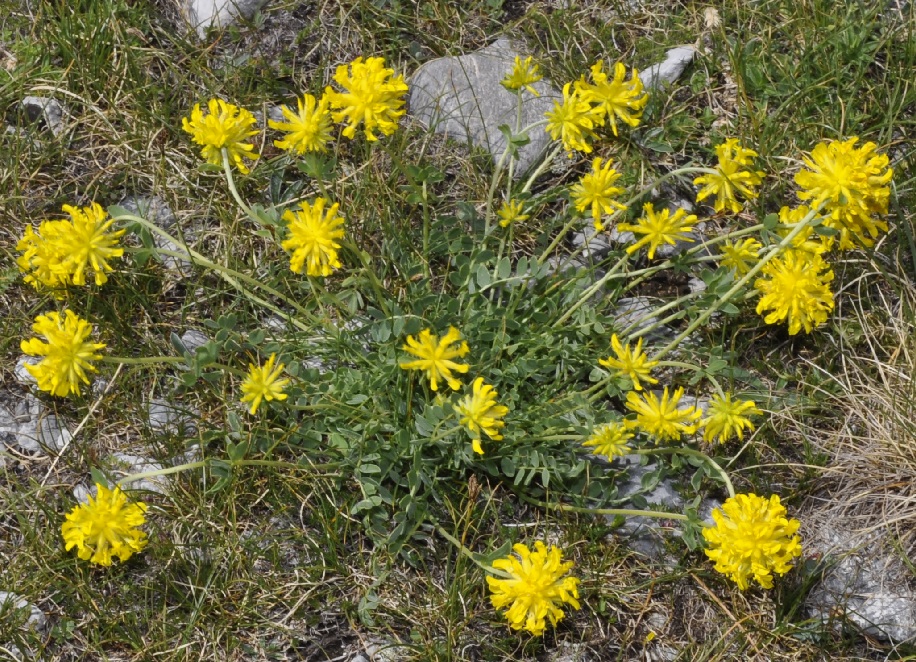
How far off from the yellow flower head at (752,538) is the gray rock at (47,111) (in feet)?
9.08

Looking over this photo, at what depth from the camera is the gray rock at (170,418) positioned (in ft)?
10.2

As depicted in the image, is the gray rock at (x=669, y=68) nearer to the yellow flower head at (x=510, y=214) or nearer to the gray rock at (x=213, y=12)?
the yellow flower head at (x=510, y=214)

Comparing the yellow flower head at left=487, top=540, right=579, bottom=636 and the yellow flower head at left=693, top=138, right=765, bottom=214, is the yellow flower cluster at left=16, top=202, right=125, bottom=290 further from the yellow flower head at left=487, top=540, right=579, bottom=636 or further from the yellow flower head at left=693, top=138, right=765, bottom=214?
the yellow flower head at left=693, top=138, right=765, bottom=214

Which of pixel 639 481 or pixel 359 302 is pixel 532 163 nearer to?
pixel 359 302

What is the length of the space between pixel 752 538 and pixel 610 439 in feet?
1.55

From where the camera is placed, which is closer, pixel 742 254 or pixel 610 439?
pixel 610 439

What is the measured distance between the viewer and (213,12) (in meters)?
3.77

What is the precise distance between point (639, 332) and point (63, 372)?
1722 millimetres

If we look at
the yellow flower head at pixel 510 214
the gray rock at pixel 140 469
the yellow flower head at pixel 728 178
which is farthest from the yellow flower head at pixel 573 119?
the gray rock at pixel 140 469

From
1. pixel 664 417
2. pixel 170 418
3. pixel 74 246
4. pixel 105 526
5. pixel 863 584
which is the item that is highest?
pixel 74 246

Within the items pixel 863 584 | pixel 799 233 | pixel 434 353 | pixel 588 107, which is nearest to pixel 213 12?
pixel 588 107

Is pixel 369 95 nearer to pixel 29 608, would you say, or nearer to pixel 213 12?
pixel 213 12

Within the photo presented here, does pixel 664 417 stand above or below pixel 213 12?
below

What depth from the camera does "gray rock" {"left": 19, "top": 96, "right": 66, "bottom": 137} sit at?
3.58 meters
